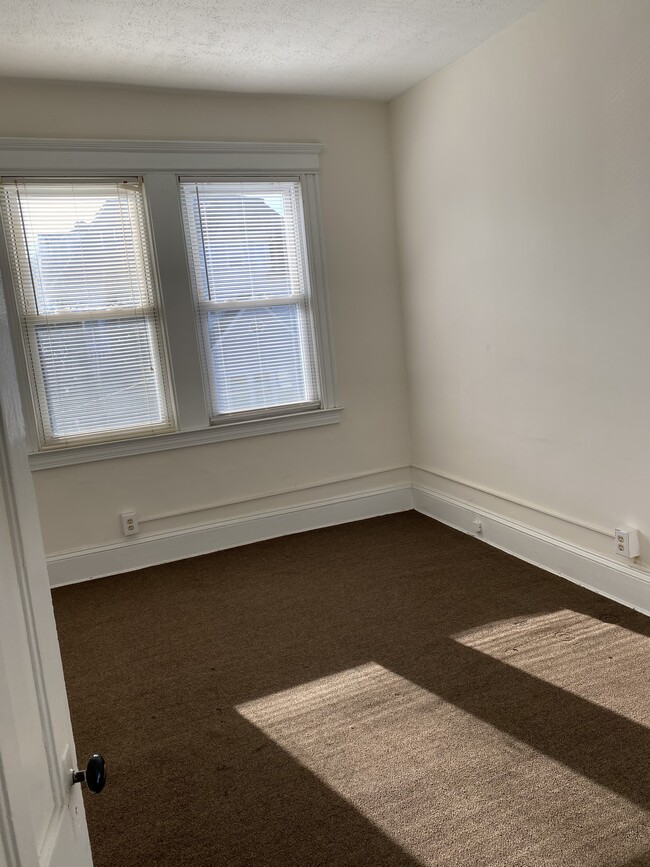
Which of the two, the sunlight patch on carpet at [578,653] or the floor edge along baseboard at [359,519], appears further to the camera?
the floor edge along baseboard at [359,519]

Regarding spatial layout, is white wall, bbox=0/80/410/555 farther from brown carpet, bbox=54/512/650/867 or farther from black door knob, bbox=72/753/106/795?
black door knob, bbox=72/753/106/795

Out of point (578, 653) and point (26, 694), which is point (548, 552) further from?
point (26, 694)

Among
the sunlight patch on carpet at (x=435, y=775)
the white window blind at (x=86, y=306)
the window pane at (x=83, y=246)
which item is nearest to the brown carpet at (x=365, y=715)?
the sunlight patch on carpet at (x=435, y=775)

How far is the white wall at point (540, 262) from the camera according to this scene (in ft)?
9.64

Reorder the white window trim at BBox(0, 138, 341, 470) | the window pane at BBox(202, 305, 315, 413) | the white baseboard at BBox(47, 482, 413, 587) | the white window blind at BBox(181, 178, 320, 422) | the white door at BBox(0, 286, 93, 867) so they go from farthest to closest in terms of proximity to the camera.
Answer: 1. the window pane at BBox(202, 305, 315, 413)
2. the white window blind at BBox(181, 178, 320, 422)
3. the white baseboard at BBox(47, 482, 413, 587)
4. the white window trim at BBox(0, 138, 341, 470)
5. the white door at BBox(0, 286, 93, 867)

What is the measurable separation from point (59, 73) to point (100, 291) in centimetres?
113

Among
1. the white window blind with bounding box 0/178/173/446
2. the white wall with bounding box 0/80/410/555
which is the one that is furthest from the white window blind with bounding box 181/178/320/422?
the white window blind with bounding box 0/178/173/446

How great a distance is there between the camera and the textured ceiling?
2.96m

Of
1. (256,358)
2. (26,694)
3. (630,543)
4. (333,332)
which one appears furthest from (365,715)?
(333,332)

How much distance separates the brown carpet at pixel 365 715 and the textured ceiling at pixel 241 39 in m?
2.78

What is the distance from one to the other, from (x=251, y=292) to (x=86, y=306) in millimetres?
1002

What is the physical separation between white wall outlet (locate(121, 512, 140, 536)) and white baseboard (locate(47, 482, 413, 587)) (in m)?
0.06

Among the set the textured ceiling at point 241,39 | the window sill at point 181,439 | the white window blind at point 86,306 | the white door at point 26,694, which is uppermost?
the textured ceiling at point 241,39

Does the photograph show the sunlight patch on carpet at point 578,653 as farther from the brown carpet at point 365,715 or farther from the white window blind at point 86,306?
the white window blind at point 86,306
